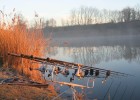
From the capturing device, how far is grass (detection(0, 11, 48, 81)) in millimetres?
7520

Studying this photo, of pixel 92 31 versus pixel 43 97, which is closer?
pixel 43 97

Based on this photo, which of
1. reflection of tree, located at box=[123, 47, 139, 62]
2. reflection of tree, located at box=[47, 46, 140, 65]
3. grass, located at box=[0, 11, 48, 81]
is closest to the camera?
grass, located at box=[0, 11, 48, 81]

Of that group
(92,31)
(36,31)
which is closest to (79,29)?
(92,31)

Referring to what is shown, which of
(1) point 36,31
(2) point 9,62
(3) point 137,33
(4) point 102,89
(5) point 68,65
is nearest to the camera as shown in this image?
(5) point 68,65

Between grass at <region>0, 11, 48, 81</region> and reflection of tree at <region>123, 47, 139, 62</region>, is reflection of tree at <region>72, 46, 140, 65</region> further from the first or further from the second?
grass at <region>0, 11, 48, 81</region>

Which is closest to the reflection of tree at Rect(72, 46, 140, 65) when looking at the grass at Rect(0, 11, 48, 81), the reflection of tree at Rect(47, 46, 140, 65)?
the reflection of tree at Rect(47, 46, 140, 65)

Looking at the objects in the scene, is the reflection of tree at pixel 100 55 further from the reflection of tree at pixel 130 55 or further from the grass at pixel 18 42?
the grass at pixel 18 42

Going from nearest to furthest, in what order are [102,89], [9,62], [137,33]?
1. [102,89]
2. [9,62]
3. [137,33]

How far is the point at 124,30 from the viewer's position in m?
40.9

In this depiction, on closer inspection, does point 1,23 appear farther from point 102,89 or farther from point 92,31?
point 92,31

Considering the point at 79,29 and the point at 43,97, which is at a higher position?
the point at 79,29

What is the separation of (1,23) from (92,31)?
36.1 metres

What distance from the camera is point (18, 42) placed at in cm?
755

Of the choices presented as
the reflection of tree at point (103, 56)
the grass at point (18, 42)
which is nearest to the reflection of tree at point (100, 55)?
the reflection of tree at point (103, 56)
